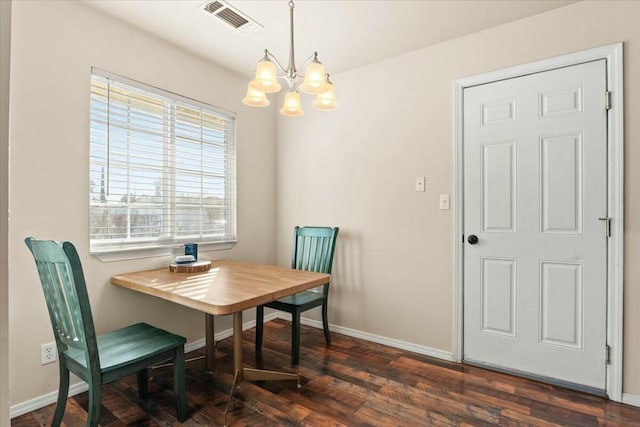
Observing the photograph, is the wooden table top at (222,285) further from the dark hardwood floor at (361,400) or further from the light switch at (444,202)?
the light switch at (444,202)

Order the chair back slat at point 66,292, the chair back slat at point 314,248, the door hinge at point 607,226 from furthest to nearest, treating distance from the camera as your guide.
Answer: the chair back slat at point 314,248
the door hinge at point 607,226
the chair back slat at point 66,292

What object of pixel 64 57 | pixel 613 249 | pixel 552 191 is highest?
pixel 64 57

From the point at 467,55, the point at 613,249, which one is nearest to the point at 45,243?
the point at 467,55

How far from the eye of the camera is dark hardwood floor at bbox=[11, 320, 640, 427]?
1.82 m

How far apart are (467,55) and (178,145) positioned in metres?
2.36

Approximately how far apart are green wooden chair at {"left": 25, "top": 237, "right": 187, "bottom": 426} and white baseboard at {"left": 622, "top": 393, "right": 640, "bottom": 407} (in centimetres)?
255

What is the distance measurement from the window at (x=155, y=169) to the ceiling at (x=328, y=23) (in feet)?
1.46

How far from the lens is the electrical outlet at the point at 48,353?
1943 millimetres

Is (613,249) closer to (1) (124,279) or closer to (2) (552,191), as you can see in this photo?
(2) (552,191)

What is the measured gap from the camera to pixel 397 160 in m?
2.81

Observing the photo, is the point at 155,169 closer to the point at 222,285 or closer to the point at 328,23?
the point at 222,285

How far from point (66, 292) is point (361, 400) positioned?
1665 millimetres

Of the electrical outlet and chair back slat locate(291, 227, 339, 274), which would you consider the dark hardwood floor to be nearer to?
the electrical outlet

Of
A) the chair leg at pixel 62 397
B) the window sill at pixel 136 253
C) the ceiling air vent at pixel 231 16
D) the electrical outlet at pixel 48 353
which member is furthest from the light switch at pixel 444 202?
the electrical outlet at pixel 48 353
